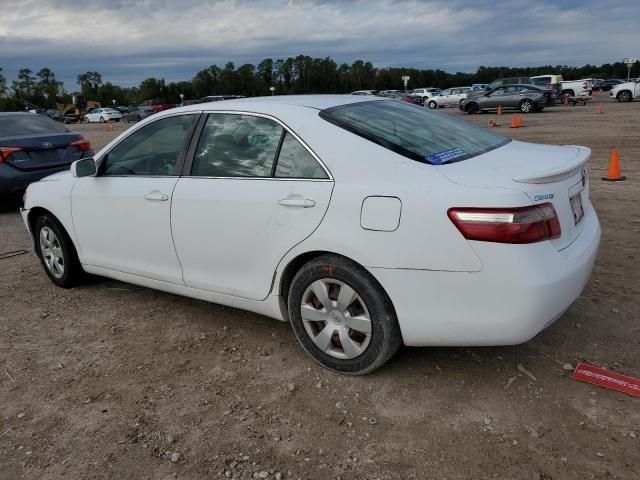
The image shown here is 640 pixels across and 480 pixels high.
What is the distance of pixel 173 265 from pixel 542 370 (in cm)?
253

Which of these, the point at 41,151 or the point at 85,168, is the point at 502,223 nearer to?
the point at 85,168

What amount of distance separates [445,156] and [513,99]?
28.5 meters

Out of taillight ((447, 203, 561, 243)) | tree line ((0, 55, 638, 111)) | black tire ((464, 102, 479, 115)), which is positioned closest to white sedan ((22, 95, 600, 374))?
taillight ((447, 203, 561, 243))

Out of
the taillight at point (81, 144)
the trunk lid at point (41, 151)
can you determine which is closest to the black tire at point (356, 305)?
the trunk lid at point (41, 151)

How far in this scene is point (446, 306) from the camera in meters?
2.88

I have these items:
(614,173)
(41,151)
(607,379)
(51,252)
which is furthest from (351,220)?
(614,173)

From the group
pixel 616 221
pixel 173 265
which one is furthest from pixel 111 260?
pixel 616 221

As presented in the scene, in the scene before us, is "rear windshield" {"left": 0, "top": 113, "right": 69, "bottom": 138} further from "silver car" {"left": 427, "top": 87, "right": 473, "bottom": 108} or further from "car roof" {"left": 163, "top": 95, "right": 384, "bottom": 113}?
"silver car" {"left": 427, "top": 87, "right": 473, "bottom": 108}

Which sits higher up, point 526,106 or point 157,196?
point 526,106

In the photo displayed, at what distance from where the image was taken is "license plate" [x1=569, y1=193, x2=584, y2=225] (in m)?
3.18

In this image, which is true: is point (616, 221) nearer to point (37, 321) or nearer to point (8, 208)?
point (37, 321)

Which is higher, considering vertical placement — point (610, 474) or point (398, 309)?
point (398, 309)

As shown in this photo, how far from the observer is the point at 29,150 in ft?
27.6

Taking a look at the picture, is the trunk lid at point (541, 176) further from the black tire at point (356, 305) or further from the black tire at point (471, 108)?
the black tire at point (471, 108)
